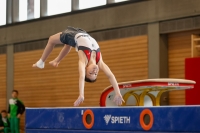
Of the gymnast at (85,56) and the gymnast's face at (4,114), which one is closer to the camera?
the gymnast at (85,56)

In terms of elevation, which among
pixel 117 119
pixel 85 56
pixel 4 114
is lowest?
pixel 4 114

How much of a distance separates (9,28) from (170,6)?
21.8 ft

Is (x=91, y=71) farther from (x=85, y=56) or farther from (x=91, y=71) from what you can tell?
(x=85, y=56)

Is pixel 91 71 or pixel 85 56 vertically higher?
pixel 85 56

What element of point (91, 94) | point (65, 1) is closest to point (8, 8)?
point (65, 1)

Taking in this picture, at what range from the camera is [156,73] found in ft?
37.0

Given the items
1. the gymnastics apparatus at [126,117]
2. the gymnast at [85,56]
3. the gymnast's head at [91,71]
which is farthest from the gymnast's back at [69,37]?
the gymnastics apparatus at [126,117]

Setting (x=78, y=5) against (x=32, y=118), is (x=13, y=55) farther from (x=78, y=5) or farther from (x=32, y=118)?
(x=32, y=118)

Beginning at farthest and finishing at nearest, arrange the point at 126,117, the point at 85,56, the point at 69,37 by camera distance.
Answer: the point at 69,37 → the point at 85,56 → the point at 126,117

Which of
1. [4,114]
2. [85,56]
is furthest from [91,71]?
[4,114]

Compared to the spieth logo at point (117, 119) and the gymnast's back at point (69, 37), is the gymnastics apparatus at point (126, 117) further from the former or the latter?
the gymnast's back at point (69, 37)

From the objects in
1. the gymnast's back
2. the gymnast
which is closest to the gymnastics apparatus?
the gymnast

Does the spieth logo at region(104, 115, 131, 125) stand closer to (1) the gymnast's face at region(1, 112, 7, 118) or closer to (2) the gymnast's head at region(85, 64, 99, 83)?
(2) the gymnast's head at region(85, 64, 99, 83)

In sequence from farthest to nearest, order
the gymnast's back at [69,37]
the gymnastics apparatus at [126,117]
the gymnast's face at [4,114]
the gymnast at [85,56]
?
the gymnast's face at [4,114] < the gymnast's back at [69,37] < the gymnast at [85,56] < the gymnastics apparatus at [126,117]
